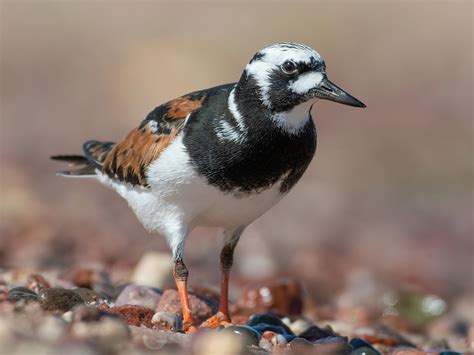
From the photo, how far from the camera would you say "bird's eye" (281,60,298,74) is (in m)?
5.75

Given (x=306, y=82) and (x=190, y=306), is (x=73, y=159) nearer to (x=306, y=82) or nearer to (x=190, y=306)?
(x=190, y=306)

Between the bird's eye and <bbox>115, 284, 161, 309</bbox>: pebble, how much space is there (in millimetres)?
1990

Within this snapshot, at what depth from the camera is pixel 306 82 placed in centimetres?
571

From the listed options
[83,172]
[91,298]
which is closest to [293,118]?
[91,298]

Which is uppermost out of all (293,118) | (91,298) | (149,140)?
(293,118)

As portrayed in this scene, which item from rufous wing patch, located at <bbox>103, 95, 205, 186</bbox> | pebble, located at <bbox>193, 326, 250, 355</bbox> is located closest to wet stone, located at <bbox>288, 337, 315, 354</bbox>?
pebble, located at <bbox>193, 326, 250, 355</bbox>

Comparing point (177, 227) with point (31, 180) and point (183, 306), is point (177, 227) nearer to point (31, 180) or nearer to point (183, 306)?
point (183, 306)

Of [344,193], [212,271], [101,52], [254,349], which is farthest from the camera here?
[101,52]

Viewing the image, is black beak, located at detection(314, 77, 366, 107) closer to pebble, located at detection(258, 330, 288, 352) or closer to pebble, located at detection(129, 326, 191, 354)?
pebble, located at detection(258, 330, 288, 352)

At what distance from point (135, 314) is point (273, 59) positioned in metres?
1.80

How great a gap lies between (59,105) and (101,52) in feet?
6.98

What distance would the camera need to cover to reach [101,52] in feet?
58.9

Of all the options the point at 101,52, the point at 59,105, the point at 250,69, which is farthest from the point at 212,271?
the point at 101,52

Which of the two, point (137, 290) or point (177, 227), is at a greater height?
point (177, 227)
